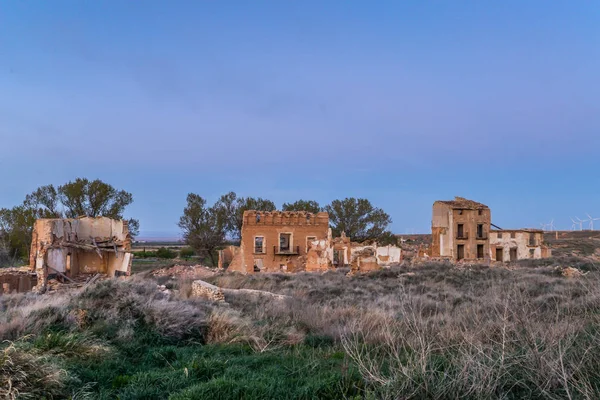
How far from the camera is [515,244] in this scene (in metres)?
39.8

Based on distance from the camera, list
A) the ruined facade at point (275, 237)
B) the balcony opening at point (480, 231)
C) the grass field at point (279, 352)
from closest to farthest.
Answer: the grass field at point (279, 352)
the ruined facade at point (275, 237)
the balcony opening at point (480, 231)

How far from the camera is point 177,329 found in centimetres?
690

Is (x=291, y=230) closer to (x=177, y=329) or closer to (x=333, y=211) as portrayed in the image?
(x=333, y=211)

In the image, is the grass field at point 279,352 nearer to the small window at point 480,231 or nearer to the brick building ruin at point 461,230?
the brick building ruin at point 461,230

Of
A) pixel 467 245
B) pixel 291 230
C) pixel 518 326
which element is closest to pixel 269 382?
pixel 518 326

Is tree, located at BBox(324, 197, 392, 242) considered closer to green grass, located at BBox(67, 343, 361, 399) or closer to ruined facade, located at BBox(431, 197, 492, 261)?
ruined facade, located at BBox(431, 197, 492, 261)

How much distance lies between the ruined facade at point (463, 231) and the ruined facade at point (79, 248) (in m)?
25.8

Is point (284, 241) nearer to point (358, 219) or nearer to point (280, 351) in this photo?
point (358, 219)

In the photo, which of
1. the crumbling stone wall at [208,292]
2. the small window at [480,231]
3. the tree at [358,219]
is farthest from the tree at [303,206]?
the crumbling stone wall at [208,292]

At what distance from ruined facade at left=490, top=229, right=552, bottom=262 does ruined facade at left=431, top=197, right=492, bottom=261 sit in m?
3.20

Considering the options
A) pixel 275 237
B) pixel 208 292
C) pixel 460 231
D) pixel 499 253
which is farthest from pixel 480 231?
pixel 208 292

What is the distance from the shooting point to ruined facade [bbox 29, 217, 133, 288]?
59.4 feet

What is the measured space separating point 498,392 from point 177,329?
16.1ft

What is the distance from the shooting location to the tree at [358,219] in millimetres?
46406
